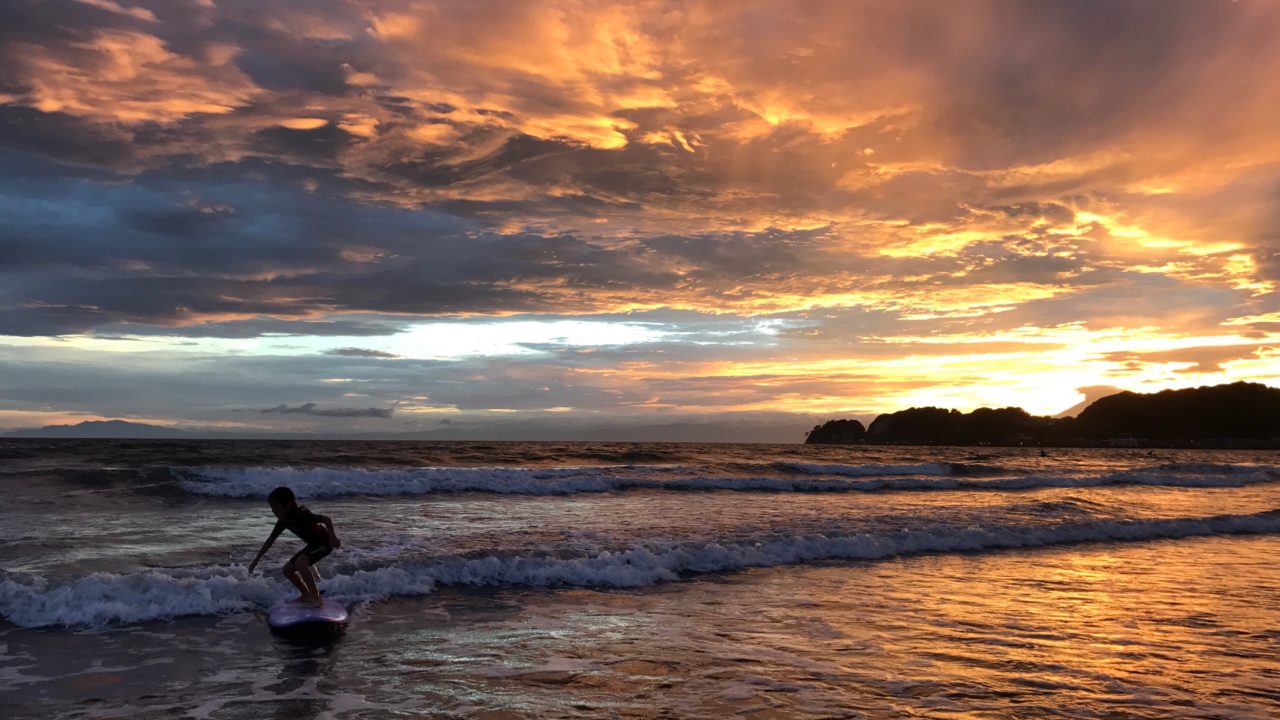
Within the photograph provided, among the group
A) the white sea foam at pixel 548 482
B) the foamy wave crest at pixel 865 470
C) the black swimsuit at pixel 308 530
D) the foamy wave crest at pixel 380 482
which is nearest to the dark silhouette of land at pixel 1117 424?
the foamy wave crest at pixel 865 470

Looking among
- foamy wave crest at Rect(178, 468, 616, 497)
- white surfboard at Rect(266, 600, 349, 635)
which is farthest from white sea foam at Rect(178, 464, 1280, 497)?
white surfboard at Rect(266, 600, 349, 635)

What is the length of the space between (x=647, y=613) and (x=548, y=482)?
23699 mm

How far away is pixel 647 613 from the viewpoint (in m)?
12.1

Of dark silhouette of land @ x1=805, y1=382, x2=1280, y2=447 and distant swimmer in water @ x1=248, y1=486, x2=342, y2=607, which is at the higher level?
dark silhouette of land @ x1=805, y1=382, x2=1280, y2=447

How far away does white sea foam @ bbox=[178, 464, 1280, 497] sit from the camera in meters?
32.1

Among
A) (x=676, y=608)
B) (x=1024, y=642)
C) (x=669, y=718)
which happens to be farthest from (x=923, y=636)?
(x=669, y=718)

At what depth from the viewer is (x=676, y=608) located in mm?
12500

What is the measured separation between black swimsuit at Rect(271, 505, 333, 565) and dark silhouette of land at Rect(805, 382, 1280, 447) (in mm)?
154196

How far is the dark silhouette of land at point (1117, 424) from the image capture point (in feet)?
462

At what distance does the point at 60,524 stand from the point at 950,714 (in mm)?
21668

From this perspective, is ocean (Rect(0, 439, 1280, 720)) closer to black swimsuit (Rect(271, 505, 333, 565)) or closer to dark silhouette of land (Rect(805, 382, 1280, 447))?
black swimsuit (Rect(271, 505, 333, 565))

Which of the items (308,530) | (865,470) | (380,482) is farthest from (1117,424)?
(308,530)

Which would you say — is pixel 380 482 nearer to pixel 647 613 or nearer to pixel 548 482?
pixel 548 482

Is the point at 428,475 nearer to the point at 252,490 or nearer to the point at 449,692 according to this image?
the point at 252,490
